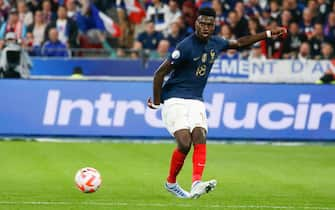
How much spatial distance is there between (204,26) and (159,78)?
2.73 ft

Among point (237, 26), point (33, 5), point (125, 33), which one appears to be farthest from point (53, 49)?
point (237, 26)

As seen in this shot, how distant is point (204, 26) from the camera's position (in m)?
13.4

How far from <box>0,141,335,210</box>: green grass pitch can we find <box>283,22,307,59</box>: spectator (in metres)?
5.79

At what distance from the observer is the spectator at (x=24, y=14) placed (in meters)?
28.9

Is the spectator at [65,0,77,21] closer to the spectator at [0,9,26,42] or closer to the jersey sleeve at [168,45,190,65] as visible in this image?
the spectator at [0,9,26,42]

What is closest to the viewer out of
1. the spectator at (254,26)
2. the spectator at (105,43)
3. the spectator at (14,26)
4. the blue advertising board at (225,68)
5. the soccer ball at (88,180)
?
the soccer ball at (88,180)

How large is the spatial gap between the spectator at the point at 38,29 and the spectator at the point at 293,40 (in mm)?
6199

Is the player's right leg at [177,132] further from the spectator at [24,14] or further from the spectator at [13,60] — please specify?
the spectator at [24,14]

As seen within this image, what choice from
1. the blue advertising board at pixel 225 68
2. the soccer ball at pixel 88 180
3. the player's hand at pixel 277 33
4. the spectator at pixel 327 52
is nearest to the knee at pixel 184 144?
the soccer ball at pixel 88 180

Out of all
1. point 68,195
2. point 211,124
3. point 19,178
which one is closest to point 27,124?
point 211,124

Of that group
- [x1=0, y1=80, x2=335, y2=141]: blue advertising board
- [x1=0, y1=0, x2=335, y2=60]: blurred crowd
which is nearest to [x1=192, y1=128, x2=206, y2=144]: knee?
[x1=0, y1=80, x2=335, y2=141]: blue advertising board

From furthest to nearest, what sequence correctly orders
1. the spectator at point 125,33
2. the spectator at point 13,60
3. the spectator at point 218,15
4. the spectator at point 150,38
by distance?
the spectator at point 125,33, the spectator at point 218,15, the spectator at point 150,38, the spectator at point 13,60

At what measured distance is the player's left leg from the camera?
42.2ft

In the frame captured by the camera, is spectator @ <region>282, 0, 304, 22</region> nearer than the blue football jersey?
No
